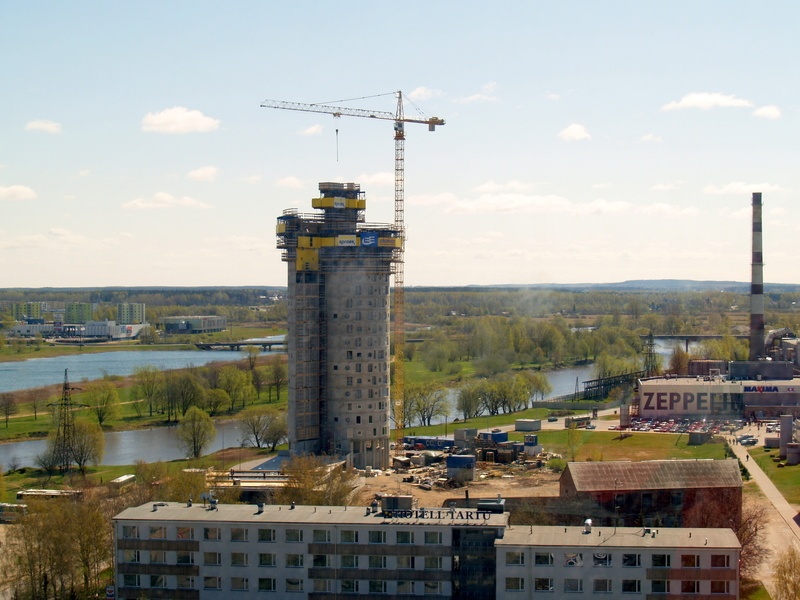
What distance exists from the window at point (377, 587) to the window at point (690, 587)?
761 cm

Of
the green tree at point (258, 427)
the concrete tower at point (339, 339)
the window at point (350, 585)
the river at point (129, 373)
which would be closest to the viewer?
the window at point (350, 585)

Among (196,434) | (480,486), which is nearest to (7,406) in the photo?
(196,434)

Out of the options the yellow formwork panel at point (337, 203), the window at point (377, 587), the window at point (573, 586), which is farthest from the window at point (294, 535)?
the yellow formwork panel at point (337, 203)

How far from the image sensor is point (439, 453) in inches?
2470

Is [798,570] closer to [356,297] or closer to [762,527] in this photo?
[762,527]

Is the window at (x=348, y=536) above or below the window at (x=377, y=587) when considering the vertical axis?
above

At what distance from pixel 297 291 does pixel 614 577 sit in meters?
33.8

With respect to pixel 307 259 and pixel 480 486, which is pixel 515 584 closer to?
pixel 480 486

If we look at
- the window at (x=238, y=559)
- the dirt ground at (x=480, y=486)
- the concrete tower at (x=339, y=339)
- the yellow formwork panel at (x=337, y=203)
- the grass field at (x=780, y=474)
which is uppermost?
the yellow formwork panel at (x=337, y=203)

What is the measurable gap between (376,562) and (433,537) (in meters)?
1.66

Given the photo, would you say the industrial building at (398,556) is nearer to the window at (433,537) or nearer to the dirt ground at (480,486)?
the window at (433,537)

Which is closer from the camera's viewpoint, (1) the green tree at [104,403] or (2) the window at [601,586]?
(2) the window at [601,586]

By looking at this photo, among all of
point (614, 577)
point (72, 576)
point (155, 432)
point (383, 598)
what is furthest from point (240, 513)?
point (155, 432)

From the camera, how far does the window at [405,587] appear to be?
2983 cm
